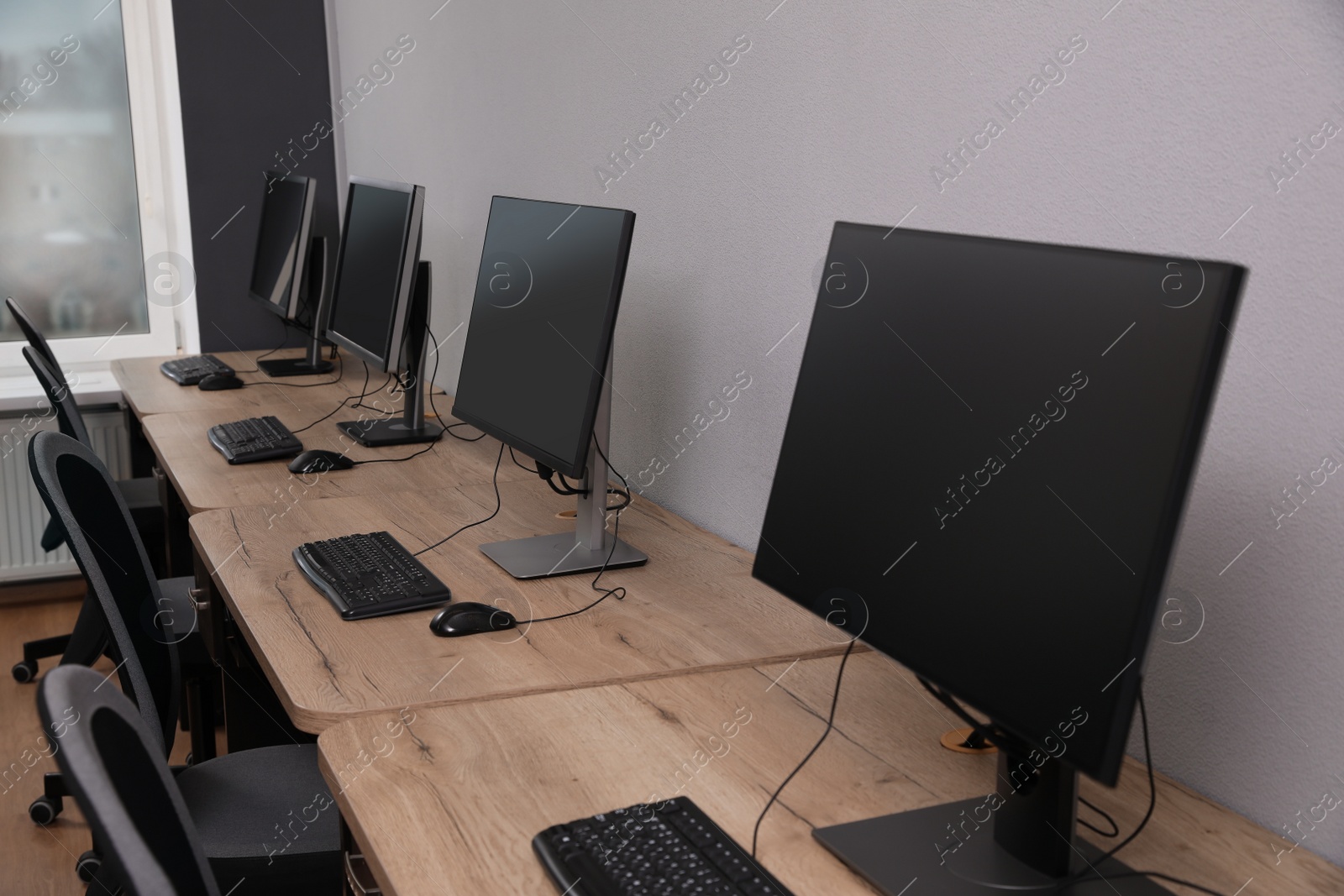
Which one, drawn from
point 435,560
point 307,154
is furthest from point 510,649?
point 307,154

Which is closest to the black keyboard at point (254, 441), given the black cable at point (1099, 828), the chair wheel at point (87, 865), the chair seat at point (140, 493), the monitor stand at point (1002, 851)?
the chair seat at point (140, 493)

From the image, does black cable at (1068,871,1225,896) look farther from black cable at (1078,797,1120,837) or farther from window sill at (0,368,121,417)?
window sill at (0,368,121,417)

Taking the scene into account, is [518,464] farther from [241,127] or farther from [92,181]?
[92,181]

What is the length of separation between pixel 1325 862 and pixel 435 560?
1278 millimetres

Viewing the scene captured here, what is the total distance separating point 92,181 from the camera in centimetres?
387

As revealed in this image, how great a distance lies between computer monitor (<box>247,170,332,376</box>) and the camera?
332 centimetres

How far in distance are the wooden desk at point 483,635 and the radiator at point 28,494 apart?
2.03 meters

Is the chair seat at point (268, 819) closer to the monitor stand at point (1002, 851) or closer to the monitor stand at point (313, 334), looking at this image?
the monitor stand at point (1002, 851)

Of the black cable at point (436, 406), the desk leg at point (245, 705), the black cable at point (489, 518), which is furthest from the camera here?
the black cable at point (436, 406)

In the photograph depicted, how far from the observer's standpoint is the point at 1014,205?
1.35m

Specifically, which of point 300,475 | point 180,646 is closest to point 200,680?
point 180,646

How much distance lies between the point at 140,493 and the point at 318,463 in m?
1.00

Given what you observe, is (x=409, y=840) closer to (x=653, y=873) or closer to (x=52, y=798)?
(x=653, y=873)

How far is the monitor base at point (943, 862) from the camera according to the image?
3.10ft
